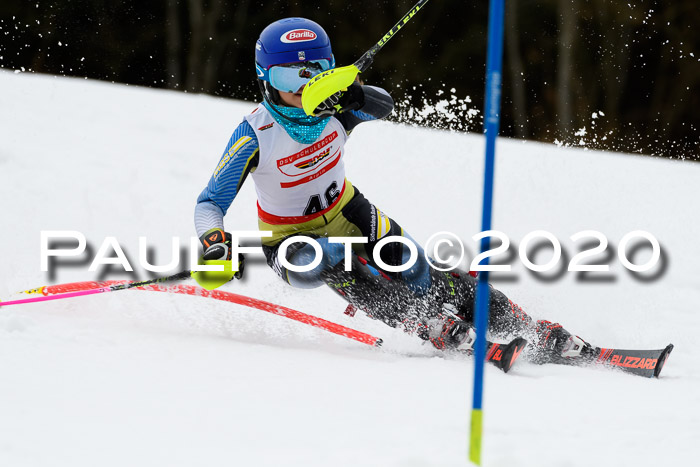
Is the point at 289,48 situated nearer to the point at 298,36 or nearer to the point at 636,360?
the point at 298,36

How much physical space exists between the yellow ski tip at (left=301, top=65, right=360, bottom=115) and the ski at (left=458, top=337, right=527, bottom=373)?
1.20 metres

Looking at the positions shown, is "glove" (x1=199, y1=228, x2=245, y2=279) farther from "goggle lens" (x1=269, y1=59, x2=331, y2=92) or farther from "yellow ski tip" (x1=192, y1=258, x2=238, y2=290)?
"goggle lens" (x1=269, y1=59, x2=331, y2=92)

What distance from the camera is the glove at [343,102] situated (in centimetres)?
330

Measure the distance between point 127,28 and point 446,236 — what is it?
1529 centimetres

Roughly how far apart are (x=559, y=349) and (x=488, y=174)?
1.75 metres

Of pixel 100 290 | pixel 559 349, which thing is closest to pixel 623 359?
pixel 559 349

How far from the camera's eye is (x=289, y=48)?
129 inches

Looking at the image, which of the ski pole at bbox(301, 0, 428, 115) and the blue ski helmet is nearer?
the ski pole at bbox(301, 0, 428, 115)

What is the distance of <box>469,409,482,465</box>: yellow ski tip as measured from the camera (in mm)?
1943

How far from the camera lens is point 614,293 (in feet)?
15.3

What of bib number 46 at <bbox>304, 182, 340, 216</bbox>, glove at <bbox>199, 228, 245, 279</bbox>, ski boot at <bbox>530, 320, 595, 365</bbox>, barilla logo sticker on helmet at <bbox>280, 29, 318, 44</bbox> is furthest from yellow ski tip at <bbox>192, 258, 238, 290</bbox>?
ski boot at <bbox>530, 320, 595, 365</bbox>

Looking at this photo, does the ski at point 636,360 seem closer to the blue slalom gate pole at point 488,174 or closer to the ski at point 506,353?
the ski at point 506,353

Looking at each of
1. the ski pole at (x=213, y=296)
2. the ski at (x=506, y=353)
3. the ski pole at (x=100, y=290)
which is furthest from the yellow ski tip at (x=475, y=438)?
the ski pole at (x=100, y=290)

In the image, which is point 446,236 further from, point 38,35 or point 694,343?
point 38,35
